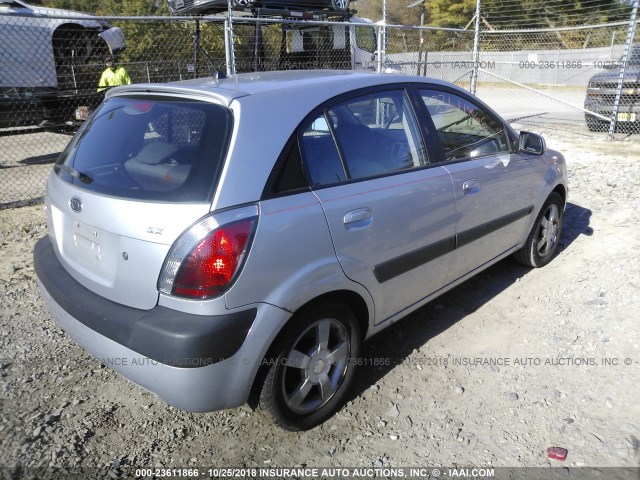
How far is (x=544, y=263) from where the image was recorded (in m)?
4.61

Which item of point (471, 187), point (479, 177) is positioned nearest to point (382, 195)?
point (471, 187)

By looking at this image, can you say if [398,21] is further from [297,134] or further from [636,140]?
[297,134]

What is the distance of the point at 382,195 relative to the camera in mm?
2729

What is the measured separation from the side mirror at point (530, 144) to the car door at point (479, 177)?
7 centimetres

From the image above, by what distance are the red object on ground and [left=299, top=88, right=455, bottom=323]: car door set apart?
3.48 ft

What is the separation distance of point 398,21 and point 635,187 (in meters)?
37.6

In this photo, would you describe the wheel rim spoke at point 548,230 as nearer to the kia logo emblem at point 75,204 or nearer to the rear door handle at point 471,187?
the rear door handle at point 471,187

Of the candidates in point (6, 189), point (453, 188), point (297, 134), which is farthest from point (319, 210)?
point (6, 189)

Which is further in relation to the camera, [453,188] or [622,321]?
[622,321]

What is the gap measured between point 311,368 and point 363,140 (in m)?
1.27

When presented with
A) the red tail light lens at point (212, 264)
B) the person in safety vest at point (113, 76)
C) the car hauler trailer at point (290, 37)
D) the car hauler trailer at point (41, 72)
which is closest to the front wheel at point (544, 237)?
the red tail light lens at point (212, 264)

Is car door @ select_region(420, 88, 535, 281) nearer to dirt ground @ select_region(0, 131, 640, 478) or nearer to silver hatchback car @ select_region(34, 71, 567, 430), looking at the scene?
silver hatchback car @ select_region(34, 71, 567, 430)

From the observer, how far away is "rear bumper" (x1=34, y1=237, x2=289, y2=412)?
2.10m

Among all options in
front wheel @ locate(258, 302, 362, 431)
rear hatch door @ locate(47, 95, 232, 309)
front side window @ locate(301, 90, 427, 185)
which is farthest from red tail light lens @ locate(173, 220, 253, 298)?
front side window @ locate(301, 90, 427, 185)
